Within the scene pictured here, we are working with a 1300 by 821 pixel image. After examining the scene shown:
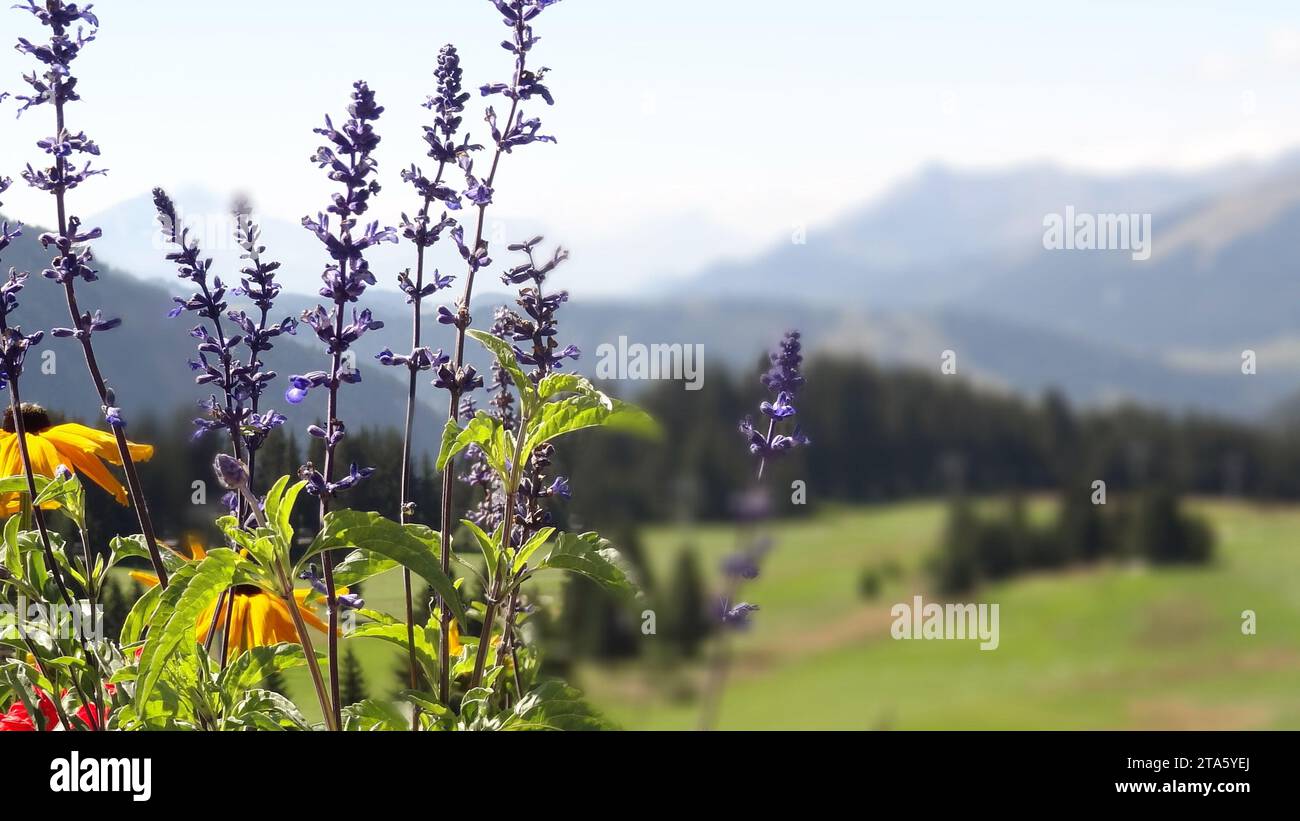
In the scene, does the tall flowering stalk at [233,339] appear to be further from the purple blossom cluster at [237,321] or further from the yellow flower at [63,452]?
the yellow flower at [63,452]

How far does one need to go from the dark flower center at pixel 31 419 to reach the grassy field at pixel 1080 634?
123 cm

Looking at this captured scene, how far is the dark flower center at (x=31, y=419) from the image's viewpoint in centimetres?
199

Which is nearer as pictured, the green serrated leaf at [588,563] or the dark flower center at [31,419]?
the green serrated leaf at [588,563]

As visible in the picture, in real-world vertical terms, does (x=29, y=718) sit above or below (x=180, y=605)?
below

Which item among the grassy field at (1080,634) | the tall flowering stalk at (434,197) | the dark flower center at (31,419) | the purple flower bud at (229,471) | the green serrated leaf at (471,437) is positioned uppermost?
the tall flowering stalk at (434,197)

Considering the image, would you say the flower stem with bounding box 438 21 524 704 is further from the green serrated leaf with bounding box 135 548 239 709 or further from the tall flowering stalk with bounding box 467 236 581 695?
the green serrated leaf with bounding box 135 548 239 709

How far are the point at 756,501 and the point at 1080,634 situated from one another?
4.68 m

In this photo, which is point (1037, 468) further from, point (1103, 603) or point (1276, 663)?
point (1276, 663)

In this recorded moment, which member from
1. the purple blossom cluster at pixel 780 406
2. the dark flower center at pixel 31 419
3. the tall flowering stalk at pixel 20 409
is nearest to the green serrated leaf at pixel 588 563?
the purple blossom cluster at pixel 780 406

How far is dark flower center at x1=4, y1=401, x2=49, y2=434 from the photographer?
199 centimetres

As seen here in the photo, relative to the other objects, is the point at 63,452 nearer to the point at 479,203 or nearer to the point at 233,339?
the point at 233,339

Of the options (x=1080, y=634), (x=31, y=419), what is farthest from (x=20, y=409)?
(x=1080, y=634)

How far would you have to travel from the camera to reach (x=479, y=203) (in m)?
1.60
